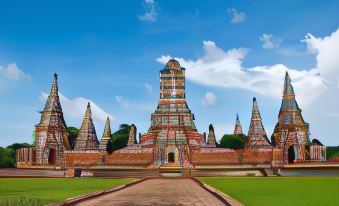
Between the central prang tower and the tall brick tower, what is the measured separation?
9041 mm

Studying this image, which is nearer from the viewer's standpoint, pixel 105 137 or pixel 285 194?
pixel 285 194

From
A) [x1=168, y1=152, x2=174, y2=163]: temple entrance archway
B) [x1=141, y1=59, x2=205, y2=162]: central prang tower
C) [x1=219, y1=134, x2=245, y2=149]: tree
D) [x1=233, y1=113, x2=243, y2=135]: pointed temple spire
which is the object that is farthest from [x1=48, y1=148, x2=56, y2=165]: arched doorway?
[x1=233, y1=113, x2=243, y2=135]: pointed temple spire

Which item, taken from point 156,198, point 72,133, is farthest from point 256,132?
point 72,133

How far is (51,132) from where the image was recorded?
151 feet

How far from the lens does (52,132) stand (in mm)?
46062

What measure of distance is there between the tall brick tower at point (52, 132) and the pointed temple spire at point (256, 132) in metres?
20.6

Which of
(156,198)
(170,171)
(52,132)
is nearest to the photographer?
(156,198)

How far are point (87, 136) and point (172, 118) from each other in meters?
10.00

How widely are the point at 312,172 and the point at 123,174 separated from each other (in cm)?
1644

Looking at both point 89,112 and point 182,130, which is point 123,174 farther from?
point 89,112

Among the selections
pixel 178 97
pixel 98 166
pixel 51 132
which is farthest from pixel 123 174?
pixel 178 97

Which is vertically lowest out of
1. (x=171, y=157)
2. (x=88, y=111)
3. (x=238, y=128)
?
(x=171, y=157)

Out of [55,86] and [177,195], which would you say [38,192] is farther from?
[55,86]

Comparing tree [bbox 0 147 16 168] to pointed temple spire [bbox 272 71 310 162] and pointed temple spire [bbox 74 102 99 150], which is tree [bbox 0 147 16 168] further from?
pointed temple spire [bbox 272 71 310 162]
